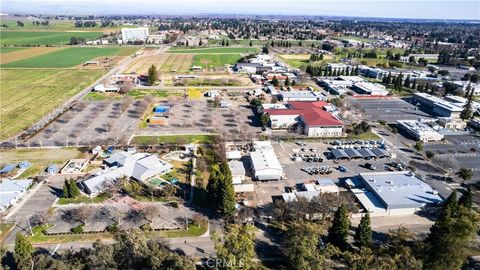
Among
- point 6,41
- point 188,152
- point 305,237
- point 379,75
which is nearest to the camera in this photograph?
point 305,237

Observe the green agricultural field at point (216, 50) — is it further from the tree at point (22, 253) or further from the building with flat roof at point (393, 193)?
the tree at point (22, 253)

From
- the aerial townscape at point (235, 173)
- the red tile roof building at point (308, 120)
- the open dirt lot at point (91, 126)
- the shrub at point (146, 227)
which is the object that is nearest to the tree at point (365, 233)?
the aerial townscape at point (235, 173)

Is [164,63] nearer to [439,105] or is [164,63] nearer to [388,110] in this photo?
[388,110]

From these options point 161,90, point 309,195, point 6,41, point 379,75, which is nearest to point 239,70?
point 161,90

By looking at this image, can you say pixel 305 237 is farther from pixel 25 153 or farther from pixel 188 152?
pixel 25 153

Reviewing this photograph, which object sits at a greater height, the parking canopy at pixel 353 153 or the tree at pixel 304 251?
the tree at pixel 304 251

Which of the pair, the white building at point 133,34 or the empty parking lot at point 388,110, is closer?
the empty parking lot at point 388,110

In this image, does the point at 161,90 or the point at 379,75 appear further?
the point at 379,75
